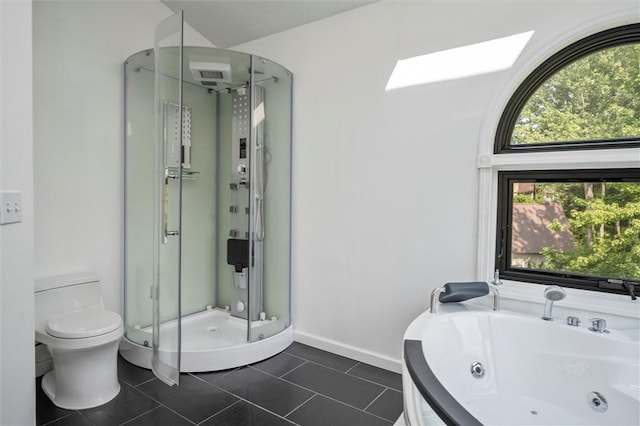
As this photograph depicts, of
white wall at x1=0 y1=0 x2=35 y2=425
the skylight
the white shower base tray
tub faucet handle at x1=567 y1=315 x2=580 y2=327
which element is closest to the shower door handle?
the white shower base tray

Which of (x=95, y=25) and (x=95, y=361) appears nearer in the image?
(x=95, y=361)

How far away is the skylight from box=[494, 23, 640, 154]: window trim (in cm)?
18

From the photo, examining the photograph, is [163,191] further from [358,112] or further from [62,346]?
[358,112]

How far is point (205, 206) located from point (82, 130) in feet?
3.64

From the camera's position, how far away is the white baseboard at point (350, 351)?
263cm

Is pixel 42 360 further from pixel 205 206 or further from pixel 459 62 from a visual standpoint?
pixel 459 62

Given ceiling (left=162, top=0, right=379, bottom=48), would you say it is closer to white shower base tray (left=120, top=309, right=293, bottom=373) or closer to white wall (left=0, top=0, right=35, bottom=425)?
white wall (left=0, top=0, right=35, bottom=425)

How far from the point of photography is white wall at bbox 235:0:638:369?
2.33 metres

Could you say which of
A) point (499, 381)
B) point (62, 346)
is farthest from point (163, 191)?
point (499, 381)

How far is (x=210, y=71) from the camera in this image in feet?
9.42

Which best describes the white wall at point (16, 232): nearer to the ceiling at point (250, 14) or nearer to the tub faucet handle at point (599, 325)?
the ceiling at point (250, 14)

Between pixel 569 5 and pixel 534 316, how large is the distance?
5.58ft

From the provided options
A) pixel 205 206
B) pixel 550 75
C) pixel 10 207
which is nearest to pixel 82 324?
pixel 10 207

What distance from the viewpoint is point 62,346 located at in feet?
6.70
